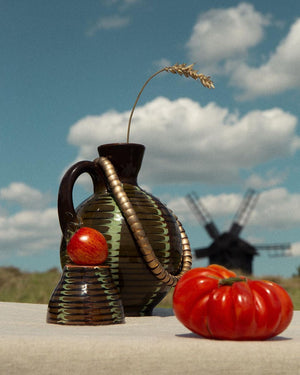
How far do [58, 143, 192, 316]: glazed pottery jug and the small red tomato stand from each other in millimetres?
201

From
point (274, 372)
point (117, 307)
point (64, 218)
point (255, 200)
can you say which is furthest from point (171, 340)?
point (255, 200)

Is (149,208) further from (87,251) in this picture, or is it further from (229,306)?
(229,306)

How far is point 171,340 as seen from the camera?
7.19 ft

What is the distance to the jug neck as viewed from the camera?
349 cm

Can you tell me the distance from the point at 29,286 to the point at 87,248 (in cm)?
742

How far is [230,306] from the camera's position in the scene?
2.18m

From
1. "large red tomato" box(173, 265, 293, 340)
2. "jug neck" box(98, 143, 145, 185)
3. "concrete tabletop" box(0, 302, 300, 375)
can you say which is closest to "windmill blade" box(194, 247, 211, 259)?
"jug neck" box(98, 143, 145, 185)

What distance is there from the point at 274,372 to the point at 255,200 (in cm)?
2499

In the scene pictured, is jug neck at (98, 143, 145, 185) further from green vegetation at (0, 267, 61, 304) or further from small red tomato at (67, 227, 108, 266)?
green vegetation at (0, 267, 61, 304)

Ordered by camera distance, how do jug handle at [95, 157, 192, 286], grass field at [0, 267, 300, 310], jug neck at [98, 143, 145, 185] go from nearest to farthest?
jug handle at [95, 157, 192, 286], jug neck at [98, 143, 145, 185], grass field at [0, 267, 300, 310]

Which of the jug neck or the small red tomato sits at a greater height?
the jug neck

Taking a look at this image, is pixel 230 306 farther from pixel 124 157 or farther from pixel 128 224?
pixel 124 157

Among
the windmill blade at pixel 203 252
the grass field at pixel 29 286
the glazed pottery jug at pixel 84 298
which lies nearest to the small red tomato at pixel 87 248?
the glazed pottery jug at pixel 84 298

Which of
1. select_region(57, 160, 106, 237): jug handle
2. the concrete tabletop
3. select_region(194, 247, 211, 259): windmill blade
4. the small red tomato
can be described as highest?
select_region(194, 247, 211, 259): windmill blade
